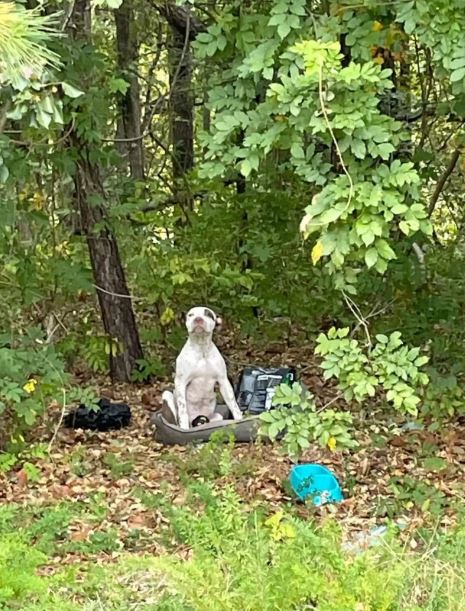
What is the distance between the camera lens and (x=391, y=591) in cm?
272

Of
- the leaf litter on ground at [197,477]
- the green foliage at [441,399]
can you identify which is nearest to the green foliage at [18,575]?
the leaf litter on ground at [197,477]

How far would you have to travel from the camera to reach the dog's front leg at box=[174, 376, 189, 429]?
17.7 feet

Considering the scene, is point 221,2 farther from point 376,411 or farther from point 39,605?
point 39,605

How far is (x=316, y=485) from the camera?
4.43m

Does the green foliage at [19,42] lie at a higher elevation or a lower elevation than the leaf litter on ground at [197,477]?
higher

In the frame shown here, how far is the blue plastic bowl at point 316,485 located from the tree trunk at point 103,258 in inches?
87.1

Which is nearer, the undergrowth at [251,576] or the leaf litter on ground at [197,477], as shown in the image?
the undergrowth at [251,576]

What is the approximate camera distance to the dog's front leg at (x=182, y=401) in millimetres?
5406

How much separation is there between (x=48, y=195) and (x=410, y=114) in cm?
240

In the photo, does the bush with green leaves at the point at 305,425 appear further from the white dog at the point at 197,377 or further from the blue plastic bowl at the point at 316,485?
the white dog at the point at 197,377

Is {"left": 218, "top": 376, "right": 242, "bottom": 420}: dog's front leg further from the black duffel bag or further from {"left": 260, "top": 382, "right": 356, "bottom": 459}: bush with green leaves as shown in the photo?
{"left": 260, "top": 382, "right": 356, "bottom": 459}: bush with green leaves

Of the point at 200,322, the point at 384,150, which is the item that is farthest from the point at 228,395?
the point at 384,150

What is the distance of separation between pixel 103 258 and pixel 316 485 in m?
2.57

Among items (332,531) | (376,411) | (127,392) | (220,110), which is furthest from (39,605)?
(127,392)
